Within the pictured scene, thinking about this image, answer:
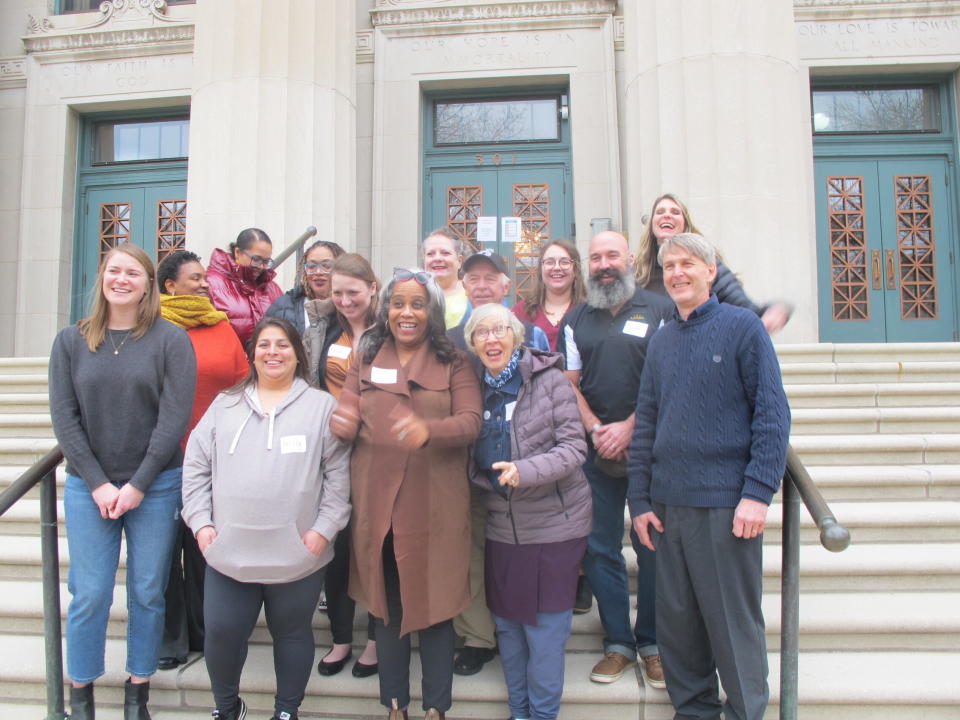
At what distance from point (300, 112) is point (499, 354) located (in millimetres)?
5277

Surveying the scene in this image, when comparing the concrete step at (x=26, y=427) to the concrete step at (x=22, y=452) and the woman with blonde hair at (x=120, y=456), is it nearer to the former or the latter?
the concrete step at (x=22, y=452)

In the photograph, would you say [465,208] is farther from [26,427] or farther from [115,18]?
[115,18]

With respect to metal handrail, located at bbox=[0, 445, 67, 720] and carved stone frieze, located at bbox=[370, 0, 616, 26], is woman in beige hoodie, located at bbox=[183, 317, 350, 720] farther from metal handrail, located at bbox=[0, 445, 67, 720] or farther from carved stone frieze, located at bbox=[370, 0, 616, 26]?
carved stone frieze, located at bbox=[370, 0, 616, 26]

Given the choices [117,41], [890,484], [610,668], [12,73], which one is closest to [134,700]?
[610,668]

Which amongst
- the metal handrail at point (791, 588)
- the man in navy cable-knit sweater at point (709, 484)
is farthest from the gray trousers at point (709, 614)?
the metal handrail at point (791, 588)

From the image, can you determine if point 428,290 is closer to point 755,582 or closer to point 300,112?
point 755,582

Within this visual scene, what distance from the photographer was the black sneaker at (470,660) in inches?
116

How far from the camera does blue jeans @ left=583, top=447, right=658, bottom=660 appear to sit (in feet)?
9.54

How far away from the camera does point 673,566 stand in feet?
8.26

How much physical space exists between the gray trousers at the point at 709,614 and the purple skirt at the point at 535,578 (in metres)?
0.36

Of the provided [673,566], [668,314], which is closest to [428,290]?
[668,314]

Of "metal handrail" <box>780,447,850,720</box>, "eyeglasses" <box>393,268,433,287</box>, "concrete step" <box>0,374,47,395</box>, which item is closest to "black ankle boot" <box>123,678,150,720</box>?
"eyeglasses" <box>393,268,433,287</box>

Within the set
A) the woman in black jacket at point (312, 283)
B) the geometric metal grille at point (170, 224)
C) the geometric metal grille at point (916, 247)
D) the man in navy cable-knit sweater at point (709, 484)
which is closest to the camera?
the man in navy cable-knit sweater at point (709, 484)

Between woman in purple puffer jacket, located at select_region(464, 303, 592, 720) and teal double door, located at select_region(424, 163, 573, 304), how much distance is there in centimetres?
568
